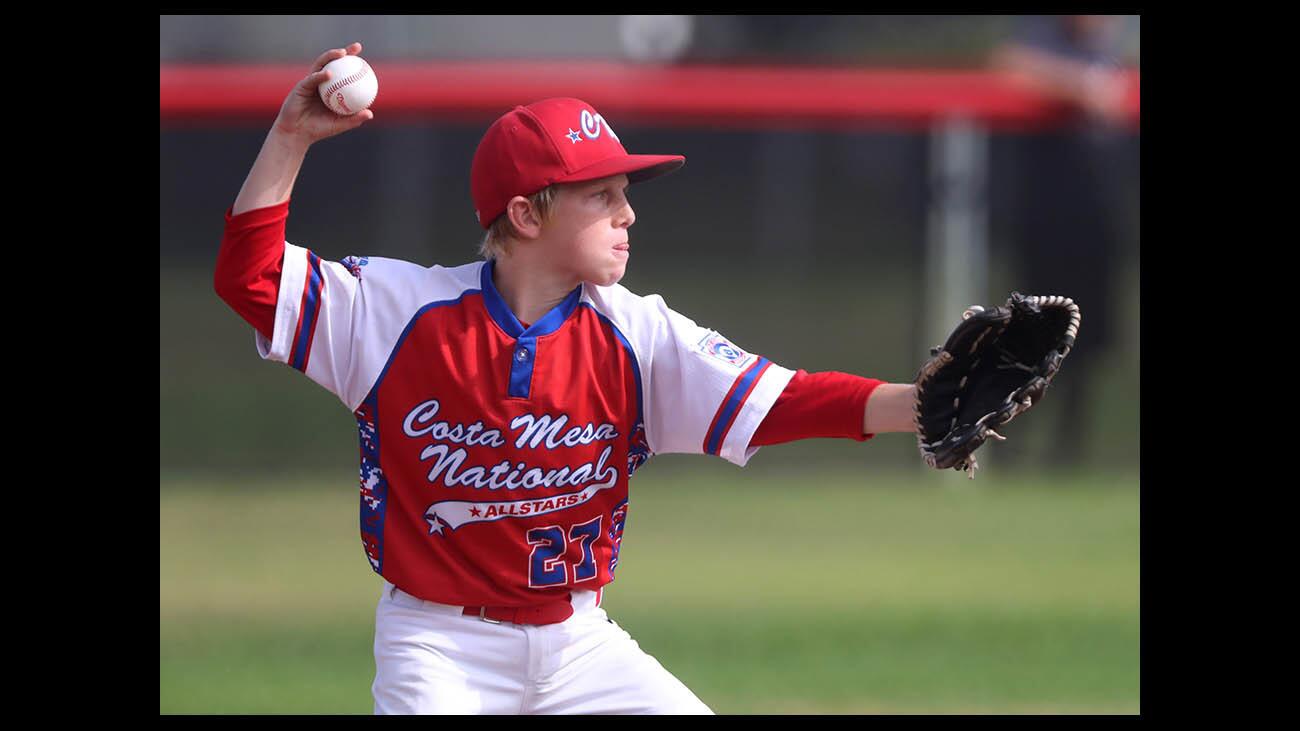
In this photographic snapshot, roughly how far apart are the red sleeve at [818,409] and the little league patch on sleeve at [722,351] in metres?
0.10

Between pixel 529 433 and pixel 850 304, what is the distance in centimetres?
673

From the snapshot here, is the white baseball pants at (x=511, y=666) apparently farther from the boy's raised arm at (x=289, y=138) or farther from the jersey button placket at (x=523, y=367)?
the boy's raised arm at (x=289, y=138)

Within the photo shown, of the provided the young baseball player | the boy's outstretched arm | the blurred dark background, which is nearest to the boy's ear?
the young baseball player

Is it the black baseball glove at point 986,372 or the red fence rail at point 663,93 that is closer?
the black baseball glove at point 986,372

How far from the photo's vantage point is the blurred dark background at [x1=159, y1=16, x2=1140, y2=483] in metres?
9.24

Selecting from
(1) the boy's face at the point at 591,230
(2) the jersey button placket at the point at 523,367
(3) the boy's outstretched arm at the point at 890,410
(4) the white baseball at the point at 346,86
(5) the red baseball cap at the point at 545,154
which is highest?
(4) the white baseball at the point at 346,86

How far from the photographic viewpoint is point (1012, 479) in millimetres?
9023

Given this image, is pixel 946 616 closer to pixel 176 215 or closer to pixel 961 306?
pixel 961 306

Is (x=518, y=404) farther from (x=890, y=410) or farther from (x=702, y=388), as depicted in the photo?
(x=890, y=410)

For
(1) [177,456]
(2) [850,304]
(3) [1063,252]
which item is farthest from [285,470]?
(3) [1063,252]

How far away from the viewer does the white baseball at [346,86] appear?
9.25ft

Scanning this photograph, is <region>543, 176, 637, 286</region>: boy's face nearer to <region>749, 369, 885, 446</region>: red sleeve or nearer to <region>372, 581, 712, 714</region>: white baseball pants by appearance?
<region>749, 369, 885, 446</region>: red sleeve

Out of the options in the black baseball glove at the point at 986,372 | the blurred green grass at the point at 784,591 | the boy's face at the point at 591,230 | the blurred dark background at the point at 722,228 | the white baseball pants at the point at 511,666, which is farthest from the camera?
the blurred dark background at the point at 722,228

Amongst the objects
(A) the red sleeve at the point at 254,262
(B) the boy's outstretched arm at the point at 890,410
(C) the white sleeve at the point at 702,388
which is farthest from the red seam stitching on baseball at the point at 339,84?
(B) the boy's outstretched arm at the point at 890,410
